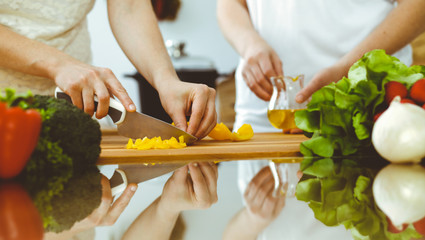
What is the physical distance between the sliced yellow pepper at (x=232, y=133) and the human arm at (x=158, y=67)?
5 centimetres

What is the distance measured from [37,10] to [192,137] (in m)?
0.54

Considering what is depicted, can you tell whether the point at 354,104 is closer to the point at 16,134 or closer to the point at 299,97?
the point at 299,97

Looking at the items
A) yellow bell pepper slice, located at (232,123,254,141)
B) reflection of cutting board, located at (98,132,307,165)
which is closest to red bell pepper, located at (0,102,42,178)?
reflection of cutting board, located at (98,132,307,165)

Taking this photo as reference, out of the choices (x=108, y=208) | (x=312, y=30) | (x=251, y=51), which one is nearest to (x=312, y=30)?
(x=312, y=30)

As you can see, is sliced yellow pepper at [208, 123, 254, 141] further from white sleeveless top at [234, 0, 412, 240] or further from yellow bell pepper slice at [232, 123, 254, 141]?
white sleeveless top at [234, 0, 412, 240]

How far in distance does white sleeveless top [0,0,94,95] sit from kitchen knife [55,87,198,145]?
0.18 m

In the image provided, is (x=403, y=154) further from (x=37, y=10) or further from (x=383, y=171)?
(x=37, y=10)

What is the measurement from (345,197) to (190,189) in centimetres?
22

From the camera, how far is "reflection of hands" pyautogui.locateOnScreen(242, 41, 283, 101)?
1548 millimetres

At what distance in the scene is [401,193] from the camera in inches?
23.5

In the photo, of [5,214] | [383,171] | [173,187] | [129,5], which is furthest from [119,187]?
[129,5]

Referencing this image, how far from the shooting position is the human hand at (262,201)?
0.53 meters

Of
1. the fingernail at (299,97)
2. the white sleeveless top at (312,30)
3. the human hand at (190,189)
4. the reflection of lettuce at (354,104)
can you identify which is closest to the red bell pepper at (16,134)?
the human hand at (190,189)

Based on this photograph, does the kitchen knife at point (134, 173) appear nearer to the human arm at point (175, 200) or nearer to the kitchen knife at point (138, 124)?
the human arm at point (175, 200)
